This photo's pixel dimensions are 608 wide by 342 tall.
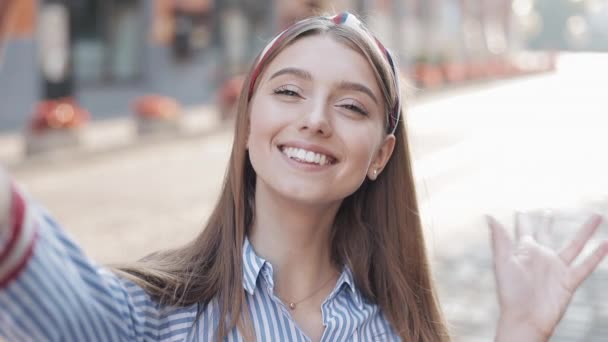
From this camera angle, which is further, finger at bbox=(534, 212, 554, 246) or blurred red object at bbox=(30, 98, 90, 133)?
blurred red object at bbox=(30, 98, 90, 133)

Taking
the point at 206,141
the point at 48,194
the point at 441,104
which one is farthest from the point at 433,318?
the point at 441,104

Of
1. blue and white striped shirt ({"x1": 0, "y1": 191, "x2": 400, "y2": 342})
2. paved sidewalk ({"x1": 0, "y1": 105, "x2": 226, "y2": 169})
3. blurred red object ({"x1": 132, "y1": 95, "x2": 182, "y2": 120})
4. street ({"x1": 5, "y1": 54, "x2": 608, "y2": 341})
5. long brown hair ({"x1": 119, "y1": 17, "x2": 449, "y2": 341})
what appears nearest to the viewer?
blue and white striped shirt ({"x1": 0, "y1": 191, "x2": 400, "y2": 342})

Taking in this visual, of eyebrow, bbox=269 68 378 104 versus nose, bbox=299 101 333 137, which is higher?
eyebrow, bbox=269 68 378 104

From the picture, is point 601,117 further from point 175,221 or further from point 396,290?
point 396,290

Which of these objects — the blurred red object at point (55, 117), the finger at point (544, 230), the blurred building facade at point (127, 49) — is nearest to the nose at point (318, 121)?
the finger at point (544, 230)

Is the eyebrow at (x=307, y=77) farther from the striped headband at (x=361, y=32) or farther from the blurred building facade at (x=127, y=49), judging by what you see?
the blurred building facade at (x=127, y=49)

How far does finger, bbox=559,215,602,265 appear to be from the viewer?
235cm

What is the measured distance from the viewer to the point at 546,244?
241 cm

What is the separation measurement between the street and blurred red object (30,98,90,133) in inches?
34.8

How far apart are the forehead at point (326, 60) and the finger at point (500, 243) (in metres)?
0.53

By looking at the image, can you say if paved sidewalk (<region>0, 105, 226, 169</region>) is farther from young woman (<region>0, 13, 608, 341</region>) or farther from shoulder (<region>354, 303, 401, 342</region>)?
shoulder (<region>354, 303, 401, 342</region>)

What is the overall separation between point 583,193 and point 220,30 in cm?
2045

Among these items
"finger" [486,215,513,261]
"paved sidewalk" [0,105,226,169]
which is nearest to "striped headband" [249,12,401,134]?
"finger" [486,215,513,261]

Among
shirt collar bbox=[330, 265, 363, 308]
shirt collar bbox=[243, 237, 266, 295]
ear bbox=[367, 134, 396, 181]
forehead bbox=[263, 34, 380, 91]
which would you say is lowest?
shirt collar bbox=[330, 265, 363, 308]
